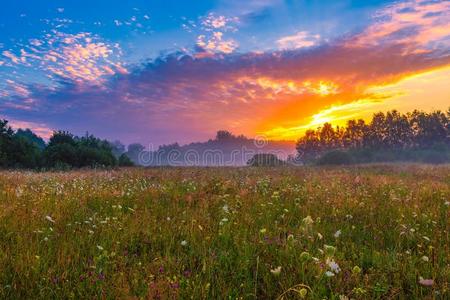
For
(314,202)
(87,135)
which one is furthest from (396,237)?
(87,135)

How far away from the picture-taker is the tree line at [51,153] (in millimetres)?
31031

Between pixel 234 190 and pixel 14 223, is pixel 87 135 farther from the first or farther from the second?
pixel 14 223

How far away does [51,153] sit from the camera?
110ft

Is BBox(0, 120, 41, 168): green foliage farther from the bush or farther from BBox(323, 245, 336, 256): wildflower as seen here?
the bush

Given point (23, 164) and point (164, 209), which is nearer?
point (164, 209)

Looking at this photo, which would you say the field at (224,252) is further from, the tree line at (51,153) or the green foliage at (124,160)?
the green foliage at (124,160)

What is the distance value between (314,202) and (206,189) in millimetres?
3261

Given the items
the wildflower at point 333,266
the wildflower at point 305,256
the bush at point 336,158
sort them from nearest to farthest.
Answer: the wildflower at point 333,266 < the wildflower at point 305,256 < the bush at point 336,158

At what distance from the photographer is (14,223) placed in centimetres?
577

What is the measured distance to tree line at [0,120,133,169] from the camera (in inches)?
1222

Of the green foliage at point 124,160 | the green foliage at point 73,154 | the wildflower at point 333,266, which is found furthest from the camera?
the green foliage at point 124,160

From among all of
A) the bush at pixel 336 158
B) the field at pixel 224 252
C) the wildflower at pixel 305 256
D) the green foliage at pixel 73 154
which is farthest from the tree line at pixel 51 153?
the bush at pixel 336 158

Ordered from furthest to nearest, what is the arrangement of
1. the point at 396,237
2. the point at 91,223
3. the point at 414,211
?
the point at 414,211
the point at 91,223
the point at 396,237

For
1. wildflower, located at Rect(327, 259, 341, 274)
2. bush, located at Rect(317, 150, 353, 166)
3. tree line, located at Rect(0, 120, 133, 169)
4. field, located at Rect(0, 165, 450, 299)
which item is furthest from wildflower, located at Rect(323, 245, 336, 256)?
bush, located at Rect(317, 150, 353, 166)
